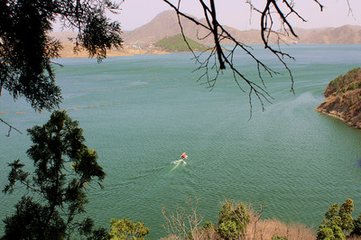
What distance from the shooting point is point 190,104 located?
38.4 m

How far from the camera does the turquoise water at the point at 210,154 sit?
16.8 m

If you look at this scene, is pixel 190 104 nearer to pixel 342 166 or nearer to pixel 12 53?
pixel 342 166

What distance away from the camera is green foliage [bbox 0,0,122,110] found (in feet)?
10.6

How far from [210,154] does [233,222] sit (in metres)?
10.7

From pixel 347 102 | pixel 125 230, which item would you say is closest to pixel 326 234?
pixel 125 230

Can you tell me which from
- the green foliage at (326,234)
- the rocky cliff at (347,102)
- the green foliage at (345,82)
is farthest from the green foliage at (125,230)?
the green foliage at (345,82)

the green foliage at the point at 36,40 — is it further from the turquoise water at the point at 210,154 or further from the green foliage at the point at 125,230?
the turquoise water at the point at 210,154

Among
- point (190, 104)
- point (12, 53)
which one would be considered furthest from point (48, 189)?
point (190, 104)

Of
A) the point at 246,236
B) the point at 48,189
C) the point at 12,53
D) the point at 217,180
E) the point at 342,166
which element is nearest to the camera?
the point at 12,53

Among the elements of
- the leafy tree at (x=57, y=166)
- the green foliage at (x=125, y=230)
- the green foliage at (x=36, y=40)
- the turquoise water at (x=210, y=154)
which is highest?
the green foliage at (x=36, y=40)

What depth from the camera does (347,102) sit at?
111 ft

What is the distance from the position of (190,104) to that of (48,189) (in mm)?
32222

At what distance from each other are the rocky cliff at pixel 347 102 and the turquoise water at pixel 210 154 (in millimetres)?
1200

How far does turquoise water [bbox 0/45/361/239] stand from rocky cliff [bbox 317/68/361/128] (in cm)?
120
